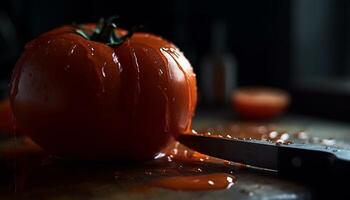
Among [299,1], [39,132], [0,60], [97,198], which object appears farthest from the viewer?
[299,1]

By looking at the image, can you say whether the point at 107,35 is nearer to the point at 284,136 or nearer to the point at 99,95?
the point at 99,95

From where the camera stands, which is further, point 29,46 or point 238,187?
point 29,46

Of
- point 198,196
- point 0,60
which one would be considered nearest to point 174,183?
point 198,196

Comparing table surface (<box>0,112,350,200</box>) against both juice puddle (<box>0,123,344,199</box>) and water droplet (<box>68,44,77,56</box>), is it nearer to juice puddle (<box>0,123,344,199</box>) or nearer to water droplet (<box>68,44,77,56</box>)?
juice puddle (<box>0,123,344,199</box>)

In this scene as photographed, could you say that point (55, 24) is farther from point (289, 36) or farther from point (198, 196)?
point (198, 196)

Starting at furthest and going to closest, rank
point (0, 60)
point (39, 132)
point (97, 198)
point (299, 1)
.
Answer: point (299, 1)
point (0, 60)
point (39, 132)
point (97, 198)

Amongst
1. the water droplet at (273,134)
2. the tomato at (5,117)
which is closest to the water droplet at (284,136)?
the water droplet at (273,134)
